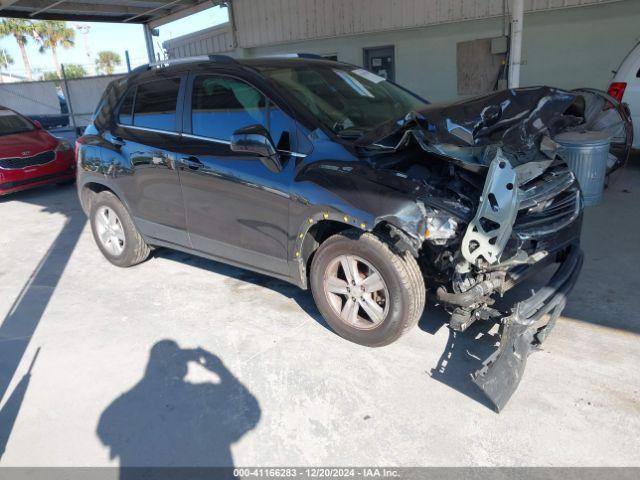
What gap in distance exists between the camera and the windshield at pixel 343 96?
380 cm

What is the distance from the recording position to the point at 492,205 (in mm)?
2926

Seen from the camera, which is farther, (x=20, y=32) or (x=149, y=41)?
(x=20, y=32)

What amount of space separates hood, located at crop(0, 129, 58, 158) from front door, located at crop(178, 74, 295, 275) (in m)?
6.15

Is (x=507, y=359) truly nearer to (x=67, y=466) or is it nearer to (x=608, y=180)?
(x=67, y=466)

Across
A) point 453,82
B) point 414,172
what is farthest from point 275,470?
point 453,82

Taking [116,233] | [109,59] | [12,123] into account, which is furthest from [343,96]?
[109,59]

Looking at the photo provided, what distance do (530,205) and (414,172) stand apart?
2.54 feet

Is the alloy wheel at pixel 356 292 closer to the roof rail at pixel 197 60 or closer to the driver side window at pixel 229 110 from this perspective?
the driver side window at pixel 229 110

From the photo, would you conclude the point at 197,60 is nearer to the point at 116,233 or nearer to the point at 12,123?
the point at 116,233

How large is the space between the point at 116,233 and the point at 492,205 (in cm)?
396

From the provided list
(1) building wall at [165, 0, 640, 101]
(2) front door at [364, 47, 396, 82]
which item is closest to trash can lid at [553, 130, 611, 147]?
(1) building wall at [165, 0, 640, 101]

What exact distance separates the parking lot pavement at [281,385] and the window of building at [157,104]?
5.17ft

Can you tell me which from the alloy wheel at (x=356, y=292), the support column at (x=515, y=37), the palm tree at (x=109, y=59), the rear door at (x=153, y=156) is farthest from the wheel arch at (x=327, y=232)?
the palm tree at (x=109, y=59)

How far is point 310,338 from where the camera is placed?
377 centimetres
